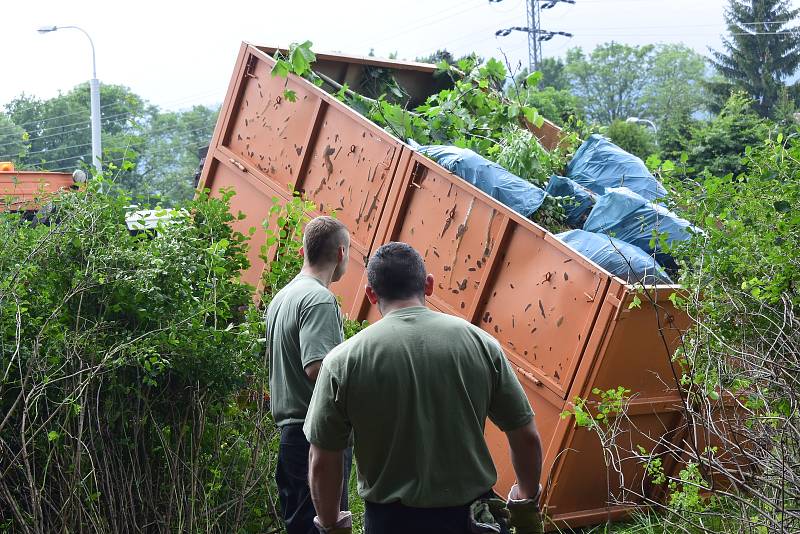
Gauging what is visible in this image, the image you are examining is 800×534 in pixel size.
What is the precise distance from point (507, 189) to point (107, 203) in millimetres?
2411

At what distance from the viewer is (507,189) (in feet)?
18.6

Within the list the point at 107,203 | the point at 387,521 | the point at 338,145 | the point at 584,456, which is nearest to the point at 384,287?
the point at 387,521

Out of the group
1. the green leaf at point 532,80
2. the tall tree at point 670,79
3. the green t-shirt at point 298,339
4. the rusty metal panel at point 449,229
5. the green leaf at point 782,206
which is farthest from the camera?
the tall tree at point 670,79

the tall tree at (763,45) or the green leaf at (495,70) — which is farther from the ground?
the tall tree at (763,45)

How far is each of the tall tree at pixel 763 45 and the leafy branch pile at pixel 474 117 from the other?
4285cm

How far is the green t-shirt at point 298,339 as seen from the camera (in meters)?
3.75

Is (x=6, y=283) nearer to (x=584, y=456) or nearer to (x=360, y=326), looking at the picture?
(x=360, y=326)

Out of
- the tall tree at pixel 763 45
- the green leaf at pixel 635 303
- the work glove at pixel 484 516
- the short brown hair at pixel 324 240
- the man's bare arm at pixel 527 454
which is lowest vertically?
the work glove at pixel 484 516

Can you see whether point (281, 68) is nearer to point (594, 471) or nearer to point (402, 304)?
point (594, 471)

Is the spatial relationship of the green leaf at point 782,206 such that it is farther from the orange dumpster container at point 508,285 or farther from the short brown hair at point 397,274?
the short brown hair at point 397,274

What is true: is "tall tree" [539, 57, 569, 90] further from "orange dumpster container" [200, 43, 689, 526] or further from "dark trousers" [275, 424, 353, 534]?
"dark trousers" [275, 424, 353, 534]

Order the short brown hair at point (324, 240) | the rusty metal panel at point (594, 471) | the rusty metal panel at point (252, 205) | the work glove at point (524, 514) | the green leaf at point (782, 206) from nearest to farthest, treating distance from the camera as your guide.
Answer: the work glove at point (524, 514) → the green leaf at point (782, 206) → the short brown hair at point (324, 240) → the rusty metal panel at point (594, 471) → the rusty metal panel at point (252, 205)

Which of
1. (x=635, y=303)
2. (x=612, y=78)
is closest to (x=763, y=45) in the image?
(x=612, y=78)

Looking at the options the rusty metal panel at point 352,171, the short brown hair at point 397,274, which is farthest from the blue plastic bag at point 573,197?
the short brown hair at point 397,274
